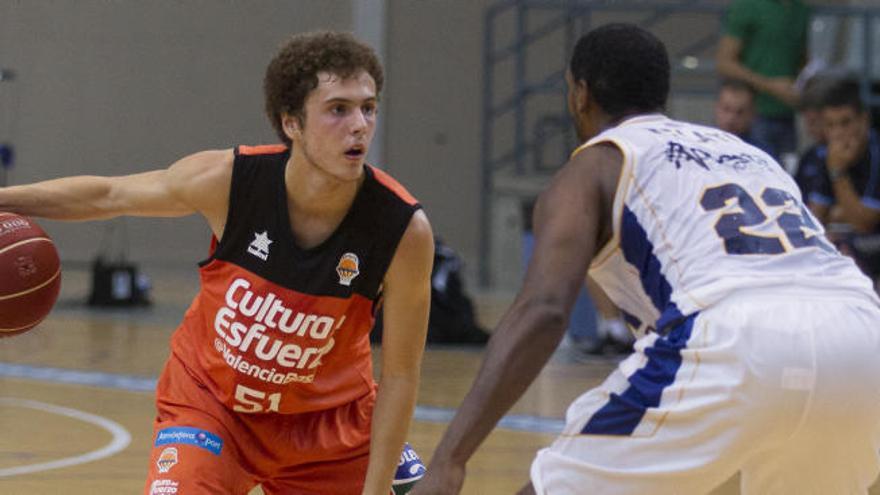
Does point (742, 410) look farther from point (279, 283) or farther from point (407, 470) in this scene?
point (407, 470)

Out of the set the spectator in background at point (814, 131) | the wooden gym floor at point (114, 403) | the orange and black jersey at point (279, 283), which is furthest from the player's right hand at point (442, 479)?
the spectator in background at point (814, 131)

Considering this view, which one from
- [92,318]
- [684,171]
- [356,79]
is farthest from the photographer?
[92,318]

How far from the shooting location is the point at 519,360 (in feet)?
9.53

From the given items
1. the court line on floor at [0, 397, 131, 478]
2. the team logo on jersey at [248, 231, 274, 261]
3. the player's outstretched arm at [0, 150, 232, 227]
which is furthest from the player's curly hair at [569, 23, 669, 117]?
the court line on floor at [0, 397, 131, 478]

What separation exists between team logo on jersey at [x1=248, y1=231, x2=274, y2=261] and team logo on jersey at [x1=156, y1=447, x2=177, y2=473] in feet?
1.84

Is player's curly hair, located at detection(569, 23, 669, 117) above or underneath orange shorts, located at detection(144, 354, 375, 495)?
above

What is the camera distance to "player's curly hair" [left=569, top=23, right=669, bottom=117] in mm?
3283

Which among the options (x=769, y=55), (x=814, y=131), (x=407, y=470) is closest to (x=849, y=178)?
(x=814, y=131)

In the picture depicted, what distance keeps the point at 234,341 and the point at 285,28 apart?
12265 millimetres

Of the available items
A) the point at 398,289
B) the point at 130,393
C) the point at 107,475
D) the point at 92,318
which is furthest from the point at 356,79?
the point at 92,318

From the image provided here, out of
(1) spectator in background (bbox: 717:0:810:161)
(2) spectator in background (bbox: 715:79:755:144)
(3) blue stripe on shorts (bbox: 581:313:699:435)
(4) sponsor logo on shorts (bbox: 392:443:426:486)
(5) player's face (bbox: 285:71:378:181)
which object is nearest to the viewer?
(3) blue stripe on shorts (bbox: 581:313:699:435)

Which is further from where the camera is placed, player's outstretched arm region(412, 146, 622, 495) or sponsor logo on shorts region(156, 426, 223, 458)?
sponsor logo on shorts region(156, 426, 223, 458)

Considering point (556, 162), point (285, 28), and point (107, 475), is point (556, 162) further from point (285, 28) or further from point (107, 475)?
point (107, 475)

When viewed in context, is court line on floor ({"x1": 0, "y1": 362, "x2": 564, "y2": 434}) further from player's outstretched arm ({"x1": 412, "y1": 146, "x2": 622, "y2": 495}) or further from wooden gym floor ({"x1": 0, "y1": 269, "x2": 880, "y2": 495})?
player's outstretched arm ({"x1": 412, "y1": 146, "x2": 622, "y2": 495})
